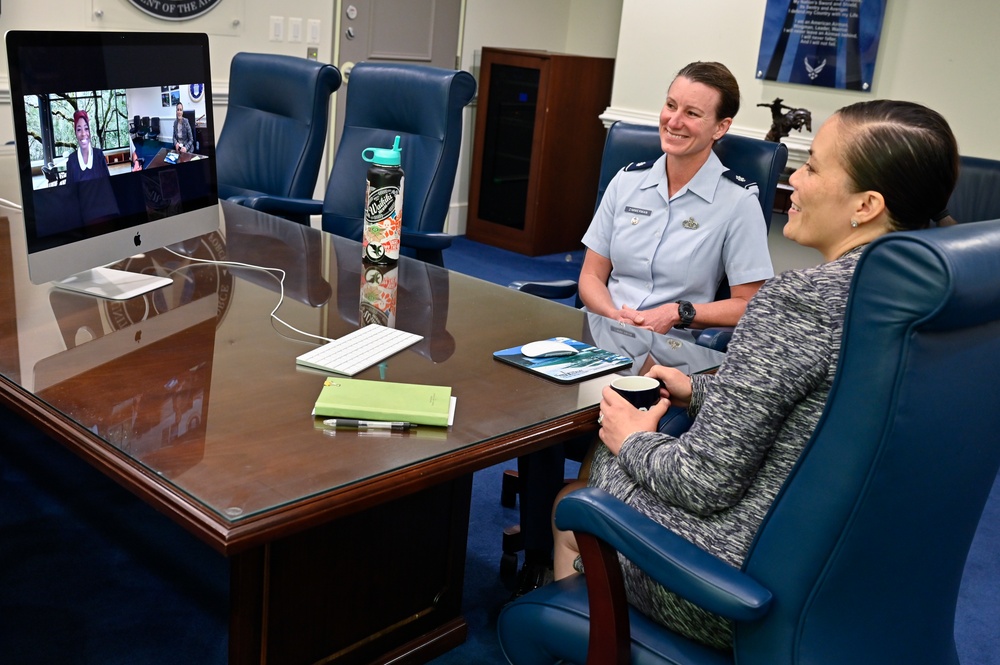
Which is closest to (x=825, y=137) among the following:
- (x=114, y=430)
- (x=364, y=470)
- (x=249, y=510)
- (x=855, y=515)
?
(x=855, y=515)

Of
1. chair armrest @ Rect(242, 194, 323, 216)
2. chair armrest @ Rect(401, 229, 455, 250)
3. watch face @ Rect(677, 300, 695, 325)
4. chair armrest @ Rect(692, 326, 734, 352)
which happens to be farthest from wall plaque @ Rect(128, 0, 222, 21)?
chair armrest @ Rect(692, 326, 734, 352)

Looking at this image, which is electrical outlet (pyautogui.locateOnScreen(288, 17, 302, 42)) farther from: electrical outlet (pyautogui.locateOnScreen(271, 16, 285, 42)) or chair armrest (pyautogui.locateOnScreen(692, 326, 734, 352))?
chair armrest (pyautogui.locateOnScreen(692, 326, 734, 352))

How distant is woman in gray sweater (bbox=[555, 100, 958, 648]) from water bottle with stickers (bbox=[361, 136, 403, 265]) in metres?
0.94

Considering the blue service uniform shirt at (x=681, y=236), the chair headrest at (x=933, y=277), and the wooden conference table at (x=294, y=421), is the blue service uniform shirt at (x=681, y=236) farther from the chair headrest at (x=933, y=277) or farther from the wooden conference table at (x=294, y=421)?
the chair headrest at (x=933, y=277)

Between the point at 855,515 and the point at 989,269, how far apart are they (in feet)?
0.94

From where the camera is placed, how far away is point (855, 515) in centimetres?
102

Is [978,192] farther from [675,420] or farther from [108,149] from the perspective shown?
[108,149]

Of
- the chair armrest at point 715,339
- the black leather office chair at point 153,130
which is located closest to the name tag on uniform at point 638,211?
the chair armrest at point 715,339

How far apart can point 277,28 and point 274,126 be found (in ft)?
5.84

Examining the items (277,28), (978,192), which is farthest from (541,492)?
(277,28)

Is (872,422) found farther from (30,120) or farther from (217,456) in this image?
(30,120)

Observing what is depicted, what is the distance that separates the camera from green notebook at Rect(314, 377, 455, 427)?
1346 mm

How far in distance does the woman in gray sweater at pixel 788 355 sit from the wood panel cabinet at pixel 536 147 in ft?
14.6

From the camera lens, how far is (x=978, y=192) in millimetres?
2912
